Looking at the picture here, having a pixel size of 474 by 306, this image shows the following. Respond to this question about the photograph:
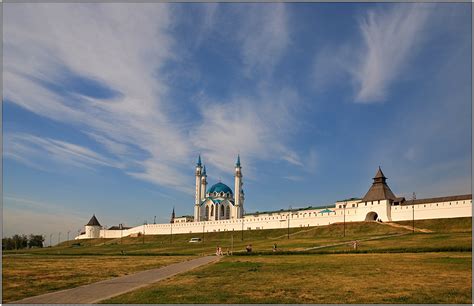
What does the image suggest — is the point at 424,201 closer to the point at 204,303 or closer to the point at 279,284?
Answer: the point at 279,284

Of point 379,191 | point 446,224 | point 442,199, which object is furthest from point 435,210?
point 379,191

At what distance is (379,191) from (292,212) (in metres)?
38.7

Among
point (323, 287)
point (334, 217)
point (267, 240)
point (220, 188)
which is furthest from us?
point (220, 188)

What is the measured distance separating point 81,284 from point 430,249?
96.4ft

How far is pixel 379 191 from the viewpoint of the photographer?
292 ft

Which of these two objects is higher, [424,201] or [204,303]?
[424,201]

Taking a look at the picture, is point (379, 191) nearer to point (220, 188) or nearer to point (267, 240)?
point (267, 240)

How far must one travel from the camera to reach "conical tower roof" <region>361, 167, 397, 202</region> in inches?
3457

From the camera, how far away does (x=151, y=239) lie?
122688mm

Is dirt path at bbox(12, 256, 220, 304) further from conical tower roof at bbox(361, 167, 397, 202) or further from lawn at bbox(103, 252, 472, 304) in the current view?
conical tower roof at bbox(361, 167, 397, 202)

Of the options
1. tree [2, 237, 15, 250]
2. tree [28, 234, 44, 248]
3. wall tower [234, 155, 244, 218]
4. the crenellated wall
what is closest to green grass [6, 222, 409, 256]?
the crenellated wall

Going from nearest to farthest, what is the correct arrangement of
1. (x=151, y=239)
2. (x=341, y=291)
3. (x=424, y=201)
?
(x=341, y=291), (x=424, y=201), (x=151, y=239)

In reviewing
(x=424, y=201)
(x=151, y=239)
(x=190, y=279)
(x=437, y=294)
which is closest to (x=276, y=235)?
(x=424, y=201)

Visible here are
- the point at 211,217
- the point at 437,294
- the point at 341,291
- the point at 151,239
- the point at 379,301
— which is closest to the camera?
the point at 379,301
